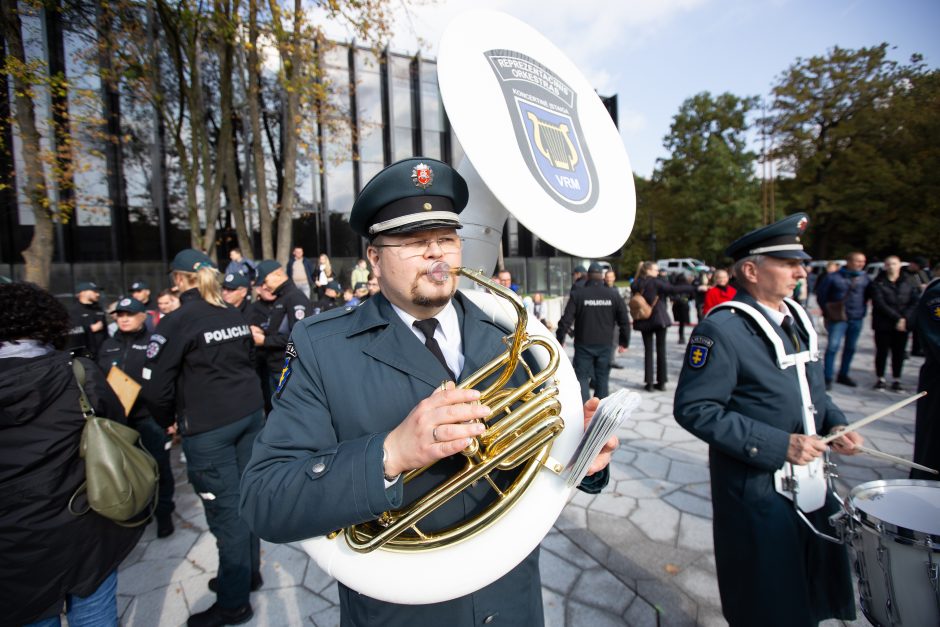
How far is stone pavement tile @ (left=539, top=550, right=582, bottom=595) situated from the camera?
9.68 feet

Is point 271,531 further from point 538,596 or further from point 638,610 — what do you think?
point 638,610

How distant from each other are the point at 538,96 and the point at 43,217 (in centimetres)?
775

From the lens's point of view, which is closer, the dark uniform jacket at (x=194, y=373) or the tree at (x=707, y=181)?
the dark uniform jacket at (x=194, y=373)

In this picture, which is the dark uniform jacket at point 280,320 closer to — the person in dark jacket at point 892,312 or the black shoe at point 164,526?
the black shoe at point 164,526

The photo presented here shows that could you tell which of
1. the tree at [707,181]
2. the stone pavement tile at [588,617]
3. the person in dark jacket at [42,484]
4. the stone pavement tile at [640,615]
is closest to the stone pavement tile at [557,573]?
the stone pavement tile at [588,617]

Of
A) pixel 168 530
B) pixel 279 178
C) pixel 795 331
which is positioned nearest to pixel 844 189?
pixel 279 178

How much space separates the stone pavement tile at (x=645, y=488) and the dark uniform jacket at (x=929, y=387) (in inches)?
69.0

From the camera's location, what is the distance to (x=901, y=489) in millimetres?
1825

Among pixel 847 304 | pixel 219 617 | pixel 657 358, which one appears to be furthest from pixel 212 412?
pixel 847 304

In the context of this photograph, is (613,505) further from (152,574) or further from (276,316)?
(276,316)

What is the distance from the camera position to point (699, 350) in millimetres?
2207

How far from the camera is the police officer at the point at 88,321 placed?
5.57 metres

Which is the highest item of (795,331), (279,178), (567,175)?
(279,178)

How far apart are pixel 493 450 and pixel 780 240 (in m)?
1.99
